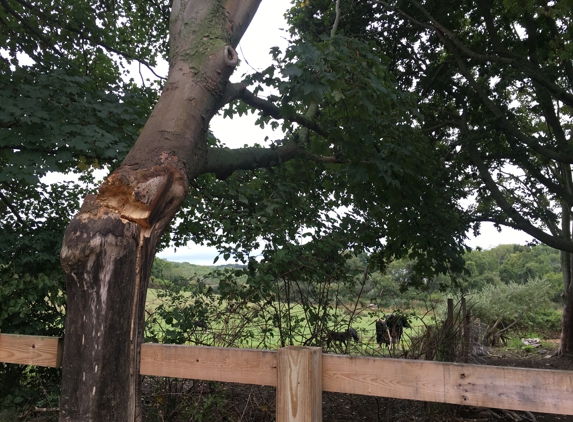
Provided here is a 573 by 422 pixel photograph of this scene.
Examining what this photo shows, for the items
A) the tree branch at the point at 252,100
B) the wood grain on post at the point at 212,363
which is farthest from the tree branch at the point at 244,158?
the wood grain on post at the point at 212,363

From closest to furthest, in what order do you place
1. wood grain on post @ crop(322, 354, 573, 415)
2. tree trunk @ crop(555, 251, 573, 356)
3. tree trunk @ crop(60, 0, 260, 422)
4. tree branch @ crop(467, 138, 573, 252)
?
wood grain on post @ crop(322, 354, 573, 415) → tree trunk @ crop(60, 0, 260, 422) → tree branch @ crop(467, 138, 573, 252) → tree trunk @ crop(555, 251, 573, 356)

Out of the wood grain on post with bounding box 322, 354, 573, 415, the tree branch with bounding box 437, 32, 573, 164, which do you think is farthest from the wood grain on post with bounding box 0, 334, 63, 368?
the tree branch with bounding box 437, 32, 573, 164

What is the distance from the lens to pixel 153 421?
426 cm

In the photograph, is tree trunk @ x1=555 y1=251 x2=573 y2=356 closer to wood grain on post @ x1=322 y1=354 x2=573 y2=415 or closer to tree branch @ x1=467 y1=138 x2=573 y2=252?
tree branch @ x1=467 y1=138 x2=573 y2=252

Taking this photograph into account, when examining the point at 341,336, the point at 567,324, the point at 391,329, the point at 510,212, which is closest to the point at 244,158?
the point at 341,336

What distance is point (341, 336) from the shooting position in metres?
4.45

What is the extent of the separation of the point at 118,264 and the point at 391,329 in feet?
11.5

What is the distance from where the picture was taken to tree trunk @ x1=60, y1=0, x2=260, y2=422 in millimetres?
2201

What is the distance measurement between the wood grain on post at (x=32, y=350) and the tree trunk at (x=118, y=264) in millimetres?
814

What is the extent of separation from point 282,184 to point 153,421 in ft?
9.47

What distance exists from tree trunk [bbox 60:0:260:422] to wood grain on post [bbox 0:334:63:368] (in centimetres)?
81

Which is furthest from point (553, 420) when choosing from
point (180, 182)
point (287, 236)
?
point (180, 182)

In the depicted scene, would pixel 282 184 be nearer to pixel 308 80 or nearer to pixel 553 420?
pixel 308 80

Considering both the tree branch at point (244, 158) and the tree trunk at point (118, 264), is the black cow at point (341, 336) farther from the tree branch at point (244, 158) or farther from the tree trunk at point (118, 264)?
the tree trunk at point (118, 264)
